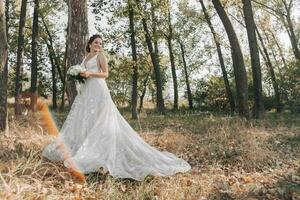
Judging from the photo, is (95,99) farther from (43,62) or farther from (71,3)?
(43,62)

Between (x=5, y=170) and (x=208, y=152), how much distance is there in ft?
15.9

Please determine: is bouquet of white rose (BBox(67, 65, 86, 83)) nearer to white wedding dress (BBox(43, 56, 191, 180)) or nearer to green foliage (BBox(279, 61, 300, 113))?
white wedding dress (BBox(43, 56, 191, 180))

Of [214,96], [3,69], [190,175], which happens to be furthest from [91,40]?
[214,96]

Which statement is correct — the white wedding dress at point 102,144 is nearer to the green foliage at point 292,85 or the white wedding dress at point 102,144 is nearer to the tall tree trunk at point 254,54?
the tall tree trunk at point 254,54

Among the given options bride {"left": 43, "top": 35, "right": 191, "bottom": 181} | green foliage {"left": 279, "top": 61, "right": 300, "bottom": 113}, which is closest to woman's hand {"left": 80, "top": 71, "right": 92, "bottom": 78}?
bride {"left": 43, "top": 35, "right": 191, "bottom": 181}

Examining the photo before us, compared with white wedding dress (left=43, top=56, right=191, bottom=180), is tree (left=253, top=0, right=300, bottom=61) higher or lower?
higher

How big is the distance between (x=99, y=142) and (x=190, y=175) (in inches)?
70.1

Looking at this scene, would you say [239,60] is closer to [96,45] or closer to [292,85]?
[96,45]

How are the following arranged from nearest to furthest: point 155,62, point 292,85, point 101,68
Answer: point 101,68, point 155,62, point 292,85

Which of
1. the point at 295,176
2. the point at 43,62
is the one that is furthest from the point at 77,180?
the point at 43,62

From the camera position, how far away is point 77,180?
6.63 metres

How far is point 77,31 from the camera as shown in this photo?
930 centimetres

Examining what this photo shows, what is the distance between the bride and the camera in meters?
7.19

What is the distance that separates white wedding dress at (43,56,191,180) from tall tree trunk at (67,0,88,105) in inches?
38.0
